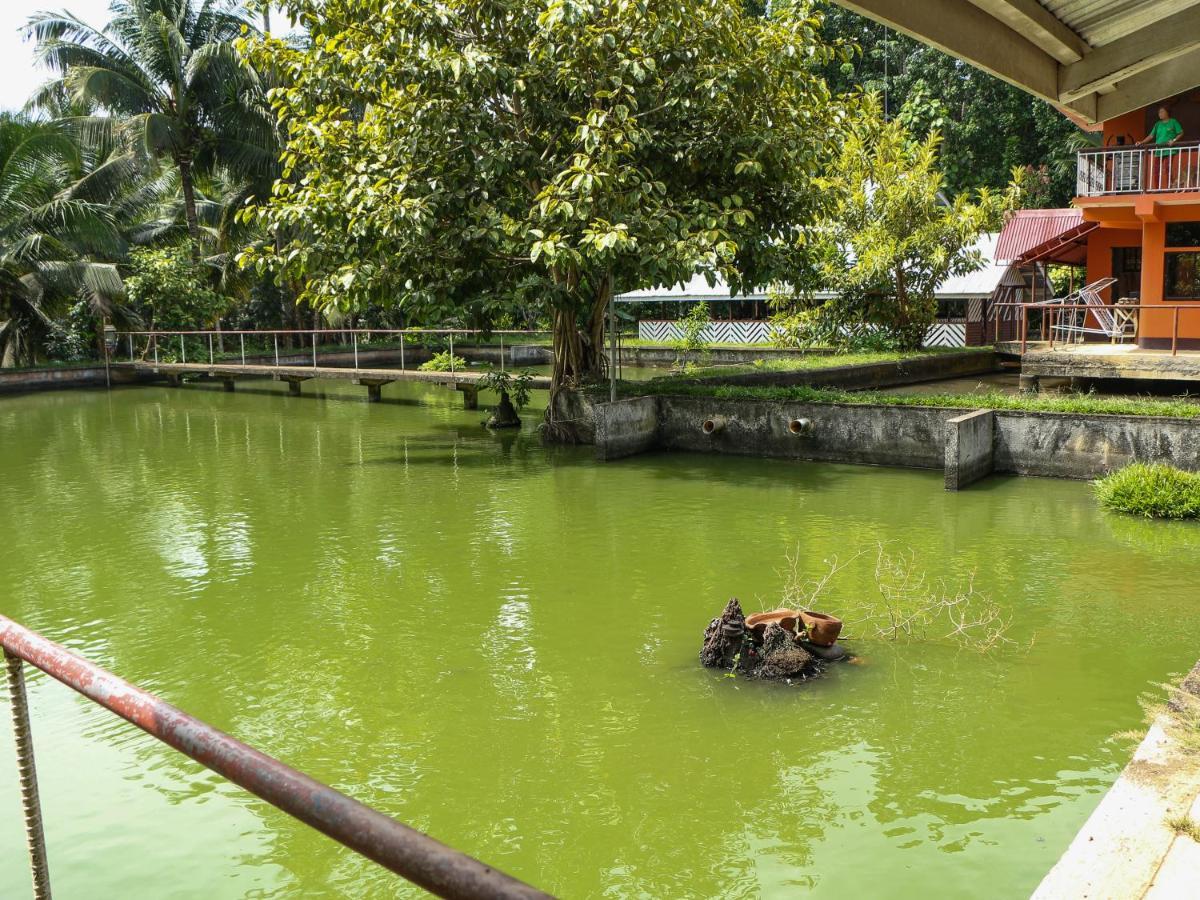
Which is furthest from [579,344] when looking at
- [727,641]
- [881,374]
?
[727,641]

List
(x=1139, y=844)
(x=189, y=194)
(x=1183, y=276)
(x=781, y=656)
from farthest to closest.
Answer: (x=189, y=194), (x=1183, y=276), (x=781, y=656), (x=1139, y=844)

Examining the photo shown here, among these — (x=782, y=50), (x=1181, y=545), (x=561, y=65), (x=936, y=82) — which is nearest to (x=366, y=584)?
(x=1181, y=545)

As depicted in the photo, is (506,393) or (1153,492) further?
(506,393)

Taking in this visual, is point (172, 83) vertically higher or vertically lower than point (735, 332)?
higher

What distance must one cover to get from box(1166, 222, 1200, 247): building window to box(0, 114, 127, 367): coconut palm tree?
919 inches

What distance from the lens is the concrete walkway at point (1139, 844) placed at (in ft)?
11.8

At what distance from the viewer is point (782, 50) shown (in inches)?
587

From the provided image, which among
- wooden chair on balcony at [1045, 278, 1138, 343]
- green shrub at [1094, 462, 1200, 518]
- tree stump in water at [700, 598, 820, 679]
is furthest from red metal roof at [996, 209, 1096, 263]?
tree stump in water at [700, 598, 820, 679]

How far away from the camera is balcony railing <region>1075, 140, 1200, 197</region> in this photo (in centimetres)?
1936

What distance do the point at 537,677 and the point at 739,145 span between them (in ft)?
33.1

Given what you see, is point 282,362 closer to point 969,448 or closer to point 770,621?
point 969,448

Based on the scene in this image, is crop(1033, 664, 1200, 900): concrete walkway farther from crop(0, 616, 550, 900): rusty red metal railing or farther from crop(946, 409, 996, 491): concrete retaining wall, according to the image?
crop(946, 409, 996, 491): concrete retaining wall

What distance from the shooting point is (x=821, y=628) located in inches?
285

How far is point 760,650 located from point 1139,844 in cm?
342
